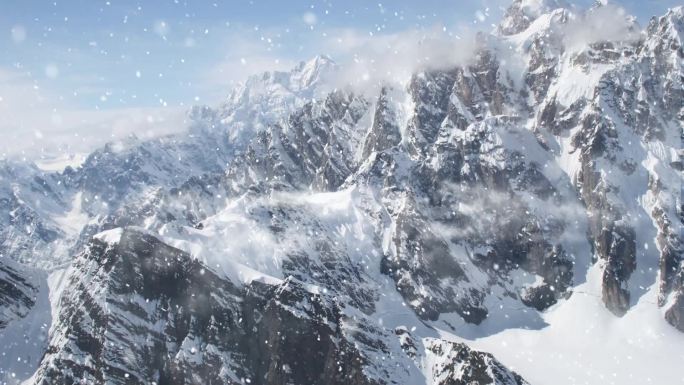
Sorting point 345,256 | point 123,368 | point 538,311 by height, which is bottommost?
point 538,311

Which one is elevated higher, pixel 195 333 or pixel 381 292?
pixel 195 333

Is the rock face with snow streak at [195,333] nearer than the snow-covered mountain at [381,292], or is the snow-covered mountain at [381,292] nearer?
the rock face with snow streak at [195,333]

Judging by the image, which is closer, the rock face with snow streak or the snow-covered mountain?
the rock face with snow streak

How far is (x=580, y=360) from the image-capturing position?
149 m

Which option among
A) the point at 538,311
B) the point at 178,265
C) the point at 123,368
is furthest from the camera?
the point at 538,311

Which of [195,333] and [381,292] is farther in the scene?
[381,292]

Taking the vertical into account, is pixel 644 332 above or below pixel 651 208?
below

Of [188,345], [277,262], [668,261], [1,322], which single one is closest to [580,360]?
[668,261]

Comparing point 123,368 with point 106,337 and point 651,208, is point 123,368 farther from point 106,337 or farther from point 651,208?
point 651,208

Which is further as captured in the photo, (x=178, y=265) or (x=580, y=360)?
(x=580, y=360)

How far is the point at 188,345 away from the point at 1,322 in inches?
1835

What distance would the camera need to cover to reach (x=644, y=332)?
158 meters

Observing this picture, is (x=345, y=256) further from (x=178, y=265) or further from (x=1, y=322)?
(x=1, y=322)

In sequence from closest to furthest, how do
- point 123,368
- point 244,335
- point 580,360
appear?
point 123,368, point 244,335, point 580,360
